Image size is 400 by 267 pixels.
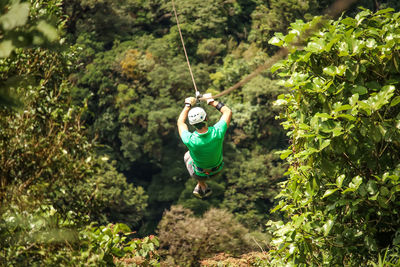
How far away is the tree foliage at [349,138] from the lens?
3061 mm

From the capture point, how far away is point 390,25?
10.6ft

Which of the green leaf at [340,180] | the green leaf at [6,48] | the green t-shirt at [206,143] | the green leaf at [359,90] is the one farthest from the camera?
the green t-shirt at [206,143]

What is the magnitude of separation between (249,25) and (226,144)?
9867 mm

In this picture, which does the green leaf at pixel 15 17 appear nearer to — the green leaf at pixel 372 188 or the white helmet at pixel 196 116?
the green leaf at pixel 372 188

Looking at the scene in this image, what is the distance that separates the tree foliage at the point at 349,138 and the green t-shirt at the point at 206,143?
1.06m

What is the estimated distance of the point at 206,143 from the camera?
4.42 metres

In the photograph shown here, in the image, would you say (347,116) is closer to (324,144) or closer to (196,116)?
(324,144)

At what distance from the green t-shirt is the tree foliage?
106cm

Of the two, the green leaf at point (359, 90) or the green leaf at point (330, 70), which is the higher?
the green leaf at point (330, 70)

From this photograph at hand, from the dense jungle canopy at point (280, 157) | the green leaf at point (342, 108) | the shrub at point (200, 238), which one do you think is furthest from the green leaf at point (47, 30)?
the shrub at point (200, 238)

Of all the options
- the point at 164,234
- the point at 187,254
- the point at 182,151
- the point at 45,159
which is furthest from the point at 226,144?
the point at 45,159

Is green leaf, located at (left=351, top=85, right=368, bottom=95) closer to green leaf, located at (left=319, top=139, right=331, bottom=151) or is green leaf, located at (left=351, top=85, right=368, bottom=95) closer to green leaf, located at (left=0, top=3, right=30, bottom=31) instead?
green leaf, located at (left=319, top=139, right=331, bottom=151)

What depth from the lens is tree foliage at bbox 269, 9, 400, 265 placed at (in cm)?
306

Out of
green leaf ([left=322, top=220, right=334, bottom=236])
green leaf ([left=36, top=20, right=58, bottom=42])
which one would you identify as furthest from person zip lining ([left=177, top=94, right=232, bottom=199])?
green leaf ([left=36, top=20, right=58, bottom=42])
